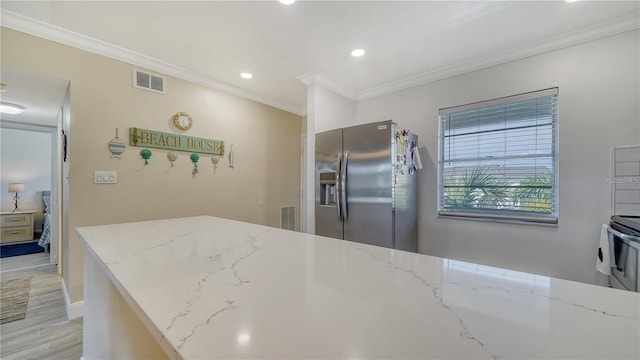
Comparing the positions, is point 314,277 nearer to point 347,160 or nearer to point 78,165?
point 347,160

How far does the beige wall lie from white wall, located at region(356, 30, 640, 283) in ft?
8.65

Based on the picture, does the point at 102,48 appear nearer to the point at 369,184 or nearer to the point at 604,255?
the point at 369,184

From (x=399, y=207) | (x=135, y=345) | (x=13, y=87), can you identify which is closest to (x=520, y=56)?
(x=399, y=207)

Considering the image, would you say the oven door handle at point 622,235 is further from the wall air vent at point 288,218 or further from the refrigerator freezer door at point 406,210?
the wall air vent at point 288,218

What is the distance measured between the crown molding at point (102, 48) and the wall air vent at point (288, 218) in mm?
1832

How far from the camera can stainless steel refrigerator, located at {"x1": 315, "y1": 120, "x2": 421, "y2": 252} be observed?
237 cm

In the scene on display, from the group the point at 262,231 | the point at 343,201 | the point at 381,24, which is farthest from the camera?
the point at 343,201

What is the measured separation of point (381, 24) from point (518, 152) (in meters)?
1.75

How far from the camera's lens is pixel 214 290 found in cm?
65

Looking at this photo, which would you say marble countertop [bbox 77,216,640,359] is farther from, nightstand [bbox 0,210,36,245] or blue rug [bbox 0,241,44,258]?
nightstand [bbox 0,210,36,245]

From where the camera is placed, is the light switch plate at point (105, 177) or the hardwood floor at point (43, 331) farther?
the light switch plate at point (105, 177)

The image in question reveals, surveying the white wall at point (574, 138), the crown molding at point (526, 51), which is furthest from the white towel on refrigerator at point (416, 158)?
the crown molding at point (526, 51)

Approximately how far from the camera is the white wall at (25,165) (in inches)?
194

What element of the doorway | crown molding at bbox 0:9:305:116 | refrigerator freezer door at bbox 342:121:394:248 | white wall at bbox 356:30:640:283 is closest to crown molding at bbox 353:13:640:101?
white wall at bbox 356:30:640:283
